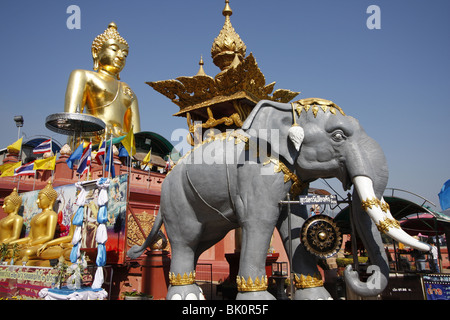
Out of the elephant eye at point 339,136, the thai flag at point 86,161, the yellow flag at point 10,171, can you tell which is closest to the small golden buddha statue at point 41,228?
the thai flag at point 86,161

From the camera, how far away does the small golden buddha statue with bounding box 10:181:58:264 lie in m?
10.5

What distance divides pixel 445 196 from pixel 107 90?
19079 millimetres

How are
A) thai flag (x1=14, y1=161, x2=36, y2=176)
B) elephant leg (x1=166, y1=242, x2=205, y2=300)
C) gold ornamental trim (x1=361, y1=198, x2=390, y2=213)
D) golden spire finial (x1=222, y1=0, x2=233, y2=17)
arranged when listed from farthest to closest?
1. thai flag (x1=14, y1=161, x2=36, y2=176)
2. golden spire finial (x1=222, y1=0, x2=233, y2=17)
3. elephant leg (x1=166, y1=242, x2=205, y2=300)
4. gold ornamental trim (x1=361, y1=198, x2=390, y2=213)

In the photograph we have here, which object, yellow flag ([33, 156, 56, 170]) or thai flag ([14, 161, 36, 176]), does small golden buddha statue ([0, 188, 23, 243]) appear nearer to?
thai flag ([14, 161, 36, 176])

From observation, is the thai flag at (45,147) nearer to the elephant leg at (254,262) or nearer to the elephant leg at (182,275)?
the elephant leg at (182,275)

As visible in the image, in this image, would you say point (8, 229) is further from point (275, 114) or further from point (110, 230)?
point (275, 114)

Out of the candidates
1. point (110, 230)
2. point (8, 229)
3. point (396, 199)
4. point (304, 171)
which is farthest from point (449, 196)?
point (8, 229)

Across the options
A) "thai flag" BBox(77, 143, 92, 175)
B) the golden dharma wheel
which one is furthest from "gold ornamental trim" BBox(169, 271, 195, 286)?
"thai flag" BBox(77, 143, 92, 175)

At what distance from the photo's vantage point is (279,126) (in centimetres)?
504

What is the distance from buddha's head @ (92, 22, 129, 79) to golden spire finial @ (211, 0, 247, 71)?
1566cm

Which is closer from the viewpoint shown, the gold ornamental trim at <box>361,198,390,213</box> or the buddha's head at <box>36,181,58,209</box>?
the gold ornamental trim at <box>361,198,390,213</box>
